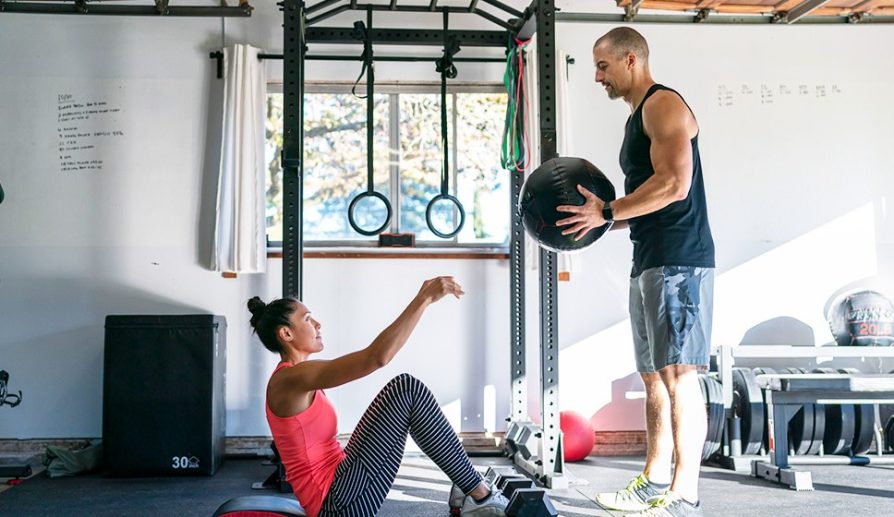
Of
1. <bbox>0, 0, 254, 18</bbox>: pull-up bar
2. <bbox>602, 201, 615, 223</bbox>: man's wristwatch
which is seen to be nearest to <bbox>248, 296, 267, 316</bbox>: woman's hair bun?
<bbox>602, 201, 615, 223</bbox>: man's wristwatch

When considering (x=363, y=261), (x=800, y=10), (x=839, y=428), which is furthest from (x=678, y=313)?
(x=800, y=10)

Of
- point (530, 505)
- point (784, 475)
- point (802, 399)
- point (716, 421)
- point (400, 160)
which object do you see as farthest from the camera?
point (400, 160)

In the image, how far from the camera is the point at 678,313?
2.81 metres

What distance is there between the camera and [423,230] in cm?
496

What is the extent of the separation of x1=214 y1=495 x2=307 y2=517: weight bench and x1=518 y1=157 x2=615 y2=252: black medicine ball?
1.22 meters

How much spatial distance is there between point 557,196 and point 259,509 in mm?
1383

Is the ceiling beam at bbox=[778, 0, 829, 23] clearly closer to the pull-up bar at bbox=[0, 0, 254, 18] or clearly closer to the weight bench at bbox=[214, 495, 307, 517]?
the pull-up bar at bbox=[0, 0, 254, 18]

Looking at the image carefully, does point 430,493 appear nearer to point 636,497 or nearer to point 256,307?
point 636,497

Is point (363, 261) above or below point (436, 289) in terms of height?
above

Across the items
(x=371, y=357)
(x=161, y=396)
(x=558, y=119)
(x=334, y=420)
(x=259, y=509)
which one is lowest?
(x=259, y=509)

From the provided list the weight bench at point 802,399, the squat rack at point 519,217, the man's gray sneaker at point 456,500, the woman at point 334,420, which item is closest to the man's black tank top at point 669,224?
the squat rack at point 519,217

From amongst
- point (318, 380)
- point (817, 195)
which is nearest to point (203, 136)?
point (318, 380)

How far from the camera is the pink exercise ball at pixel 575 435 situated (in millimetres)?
4434

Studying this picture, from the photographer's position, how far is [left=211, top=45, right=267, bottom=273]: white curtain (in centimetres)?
462
